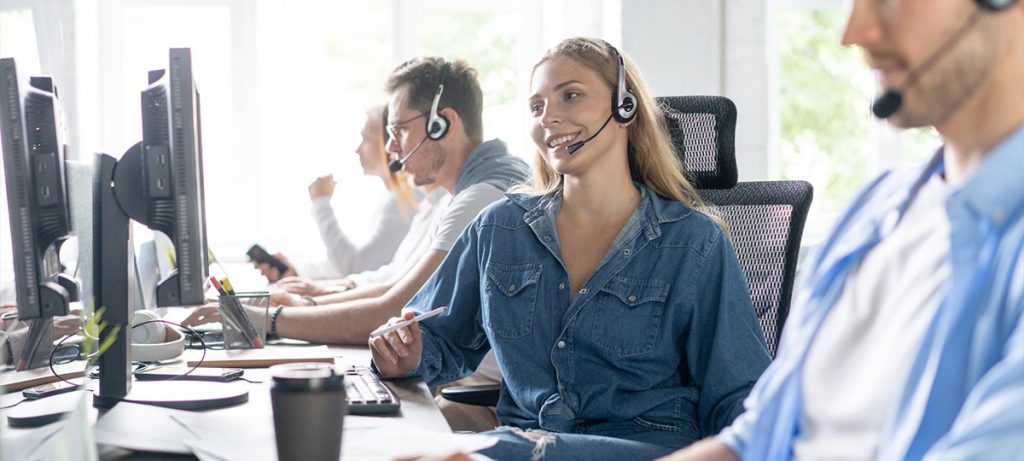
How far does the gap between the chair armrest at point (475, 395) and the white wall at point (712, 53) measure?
246 cm

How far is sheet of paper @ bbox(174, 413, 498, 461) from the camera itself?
3.57ft

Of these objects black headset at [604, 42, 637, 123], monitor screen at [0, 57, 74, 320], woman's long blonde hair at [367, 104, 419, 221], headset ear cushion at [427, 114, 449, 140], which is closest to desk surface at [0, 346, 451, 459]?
monitor screen at [0, 57, 74, 320]

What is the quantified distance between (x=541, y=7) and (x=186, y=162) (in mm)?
3872

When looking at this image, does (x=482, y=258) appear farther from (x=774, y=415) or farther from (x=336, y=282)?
(x=336, y=282)

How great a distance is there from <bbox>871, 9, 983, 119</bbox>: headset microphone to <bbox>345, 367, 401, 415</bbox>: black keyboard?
0.69 metres

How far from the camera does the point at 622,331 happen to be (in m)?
1.75

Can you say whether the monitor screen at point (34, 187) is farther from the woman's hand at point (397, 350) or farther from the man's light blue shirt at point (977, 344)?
the man's light blue shirt at point (977, 344)

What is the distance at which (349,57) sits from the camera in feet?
16.1

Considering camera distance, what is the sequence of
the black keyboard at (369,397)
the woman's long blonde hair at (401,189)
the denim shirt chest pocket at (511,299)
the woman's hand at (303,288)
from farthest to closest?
the woman's long blonde hair at (401,189) → the woman's hand at (303,288) → the denim shirt chest pocket at (511,299) → the black keyboard at (369,397)

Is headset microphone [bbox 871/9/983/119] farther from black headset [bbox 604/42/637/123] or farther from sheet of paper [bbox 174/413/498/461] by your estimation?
black headset [bbox 604/42/637/123]

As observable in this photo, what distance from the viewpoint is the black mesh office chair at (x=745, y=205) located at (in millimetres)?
2045

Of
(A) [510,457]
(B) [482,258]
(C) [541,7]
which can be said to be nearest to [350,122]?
(C) [541,7]

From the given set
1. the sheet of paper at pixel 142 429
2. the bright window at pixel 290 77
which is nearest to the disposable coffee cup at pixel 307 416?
the sheet of paper at pixel 142 429

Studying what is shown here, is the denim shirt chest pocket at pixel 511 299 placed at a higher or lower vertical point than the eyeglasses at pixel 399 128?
lower
